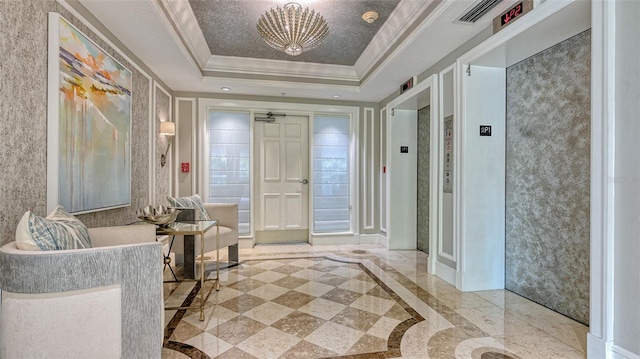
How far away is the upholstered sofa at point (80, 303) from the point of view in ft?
4.39

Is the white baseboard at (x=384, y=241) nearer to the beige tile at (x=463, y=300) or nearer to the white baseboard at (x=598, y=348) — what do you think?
the beige tile at (x=463, y=300)

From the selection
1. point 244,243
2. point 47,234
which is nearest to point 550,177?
point 47,234

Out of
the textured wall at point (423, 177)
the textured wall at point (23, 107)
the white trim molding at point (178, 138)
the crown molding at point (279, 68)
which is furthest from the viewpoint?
the white trim molding at point (178, 138)

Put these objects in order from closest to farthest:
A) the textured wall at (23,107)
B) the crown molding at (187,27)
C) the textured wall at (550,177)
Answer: the textured wall at (23,107) < the textured wall at (550,177) < the crown molding at (187,27)

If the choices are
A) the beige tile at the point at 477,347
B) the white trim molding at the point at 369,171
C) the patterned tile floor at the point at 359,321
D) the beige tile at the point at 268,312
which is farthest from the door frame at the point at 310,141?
the beige tile at the point at 477,347

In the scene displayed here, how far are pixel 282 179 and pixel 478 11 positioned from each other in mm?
3476

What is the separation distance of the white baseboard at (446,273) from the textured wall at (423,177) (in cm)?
108

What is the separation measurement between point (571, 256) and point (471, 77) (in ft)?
5.62

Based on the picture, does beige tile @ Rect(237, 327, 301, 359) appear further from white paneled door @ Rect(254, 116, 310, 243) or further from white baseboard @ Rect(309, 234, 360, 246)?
white paneled door @ Rect(254, 116, 310, 243)

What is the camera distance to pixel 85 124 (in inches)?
94.3

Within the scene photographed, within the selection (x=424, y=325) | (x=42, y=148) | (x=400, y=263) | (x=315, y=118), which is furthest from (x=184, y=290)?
(x=315, y=118)

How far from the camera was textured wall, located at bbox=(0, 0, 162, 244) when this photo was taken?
1699 millimetres

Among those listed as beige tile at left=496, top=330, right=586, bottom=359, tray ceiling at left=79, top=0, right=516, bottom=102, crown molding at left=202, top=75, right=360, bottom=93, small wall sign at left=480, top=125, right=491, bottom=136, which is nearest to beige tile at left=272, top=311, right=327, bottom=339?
beige tile at left=496, top=330, right=586, bottom=359

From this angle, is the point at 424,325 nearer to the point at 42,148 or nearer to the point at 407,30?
the point at 407,30
